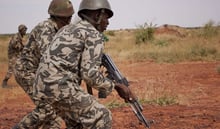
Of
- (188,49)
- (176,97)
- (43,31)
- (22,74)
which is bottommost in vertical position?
(188,49)

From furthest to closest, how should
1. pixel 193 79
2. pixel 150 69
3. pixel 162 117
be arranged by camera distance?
pixel 150 69 < pixel 193 79 < pixel 162 117

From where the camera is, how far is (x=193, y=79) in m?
12.0

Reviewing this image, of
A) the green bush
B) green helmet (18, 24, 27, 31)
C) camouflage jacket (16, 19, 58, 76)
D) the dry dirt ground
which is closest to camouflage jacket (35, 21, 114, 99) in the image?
camouflage jacket (16, 19, 58, 76)

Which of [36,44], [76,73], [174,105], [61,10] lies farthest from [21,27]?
[76,73]

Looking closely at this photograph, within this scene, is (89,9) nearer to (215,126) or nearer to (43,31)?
(43,31)

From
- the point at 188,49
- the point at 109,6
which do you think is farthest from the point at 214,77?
the point at 109,6

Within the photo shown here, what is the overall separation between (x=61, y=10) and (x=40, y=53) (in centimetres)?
58

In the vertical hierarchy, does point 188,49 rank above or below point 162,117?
below

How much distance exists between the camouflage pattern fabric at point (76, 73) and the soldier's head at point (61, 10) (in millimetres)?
1033

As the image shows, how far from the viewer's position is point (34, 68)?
5.04 metres

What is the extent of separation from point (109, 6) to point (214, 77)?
9097 millimetres

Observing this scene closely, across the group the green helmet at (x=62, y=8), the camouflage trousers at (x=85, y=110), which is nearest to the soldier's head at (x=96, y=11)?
the camouflage trousers at (x=85, y=110)

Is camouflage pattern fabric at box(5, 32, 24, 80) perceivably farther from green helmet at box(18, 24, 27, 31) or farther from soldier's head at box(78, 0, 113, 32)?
soldier's head at box(78, 0, 113, 32)

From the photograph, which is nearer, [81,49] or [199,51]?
[81,49]
